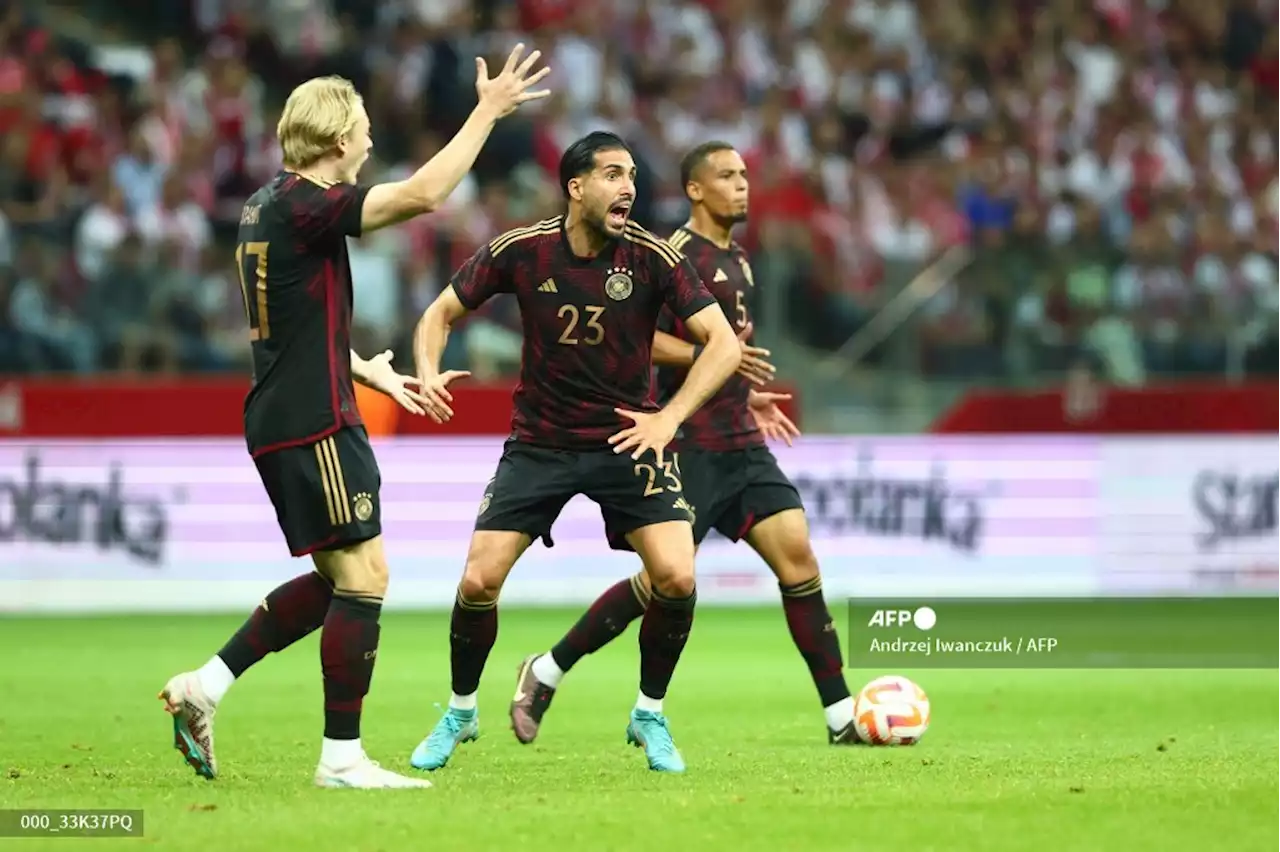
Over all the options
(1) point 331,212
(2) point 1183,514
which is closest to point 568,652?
(1) point 331,212

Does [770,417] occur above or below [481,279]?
below

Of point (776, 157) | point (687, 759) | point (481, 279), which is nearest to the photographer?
point (481, 279)

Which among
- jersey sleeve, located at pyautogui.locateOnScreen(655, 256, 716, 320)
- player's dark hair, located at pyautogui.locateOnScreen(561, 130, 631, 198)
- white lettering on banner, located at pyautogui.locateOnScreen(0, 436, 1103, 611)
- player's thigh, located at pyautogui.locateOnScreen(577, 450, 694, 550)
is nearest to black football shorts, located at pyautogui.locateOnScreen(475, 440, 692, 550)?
player's thigh, located at pyautogui.locateOnScreen(577, 450, 694, 550)

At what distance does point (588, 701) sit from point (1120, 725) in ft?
9.25

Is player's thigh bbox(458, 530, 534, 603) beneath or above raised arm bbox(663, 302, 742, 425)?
beneath

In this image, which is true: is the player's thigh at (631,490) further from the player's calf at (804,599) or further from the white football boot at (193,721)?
the white football boot at (193,721)

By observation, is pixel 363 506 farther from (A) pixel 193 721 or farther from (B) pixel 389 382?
(A) pixel 193 721

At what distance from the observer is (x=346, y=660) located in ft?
25.3

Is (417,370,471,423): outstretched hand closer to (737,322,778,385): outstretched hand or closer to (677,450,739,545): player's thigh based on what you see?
(737,322,778,385): outstretched hand

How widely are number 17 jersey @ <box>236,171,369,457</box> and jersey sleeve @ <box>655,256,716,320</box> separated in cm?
136

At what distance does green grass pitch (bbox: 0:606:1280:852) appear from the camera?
22.1 feet

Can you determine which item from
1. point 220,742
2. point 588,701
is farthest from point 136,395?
point 220,742

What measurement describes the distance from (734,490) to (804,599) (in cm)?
59

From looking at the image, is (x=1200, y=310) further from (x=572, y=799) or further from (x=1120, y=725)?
(x=572, y=799)
